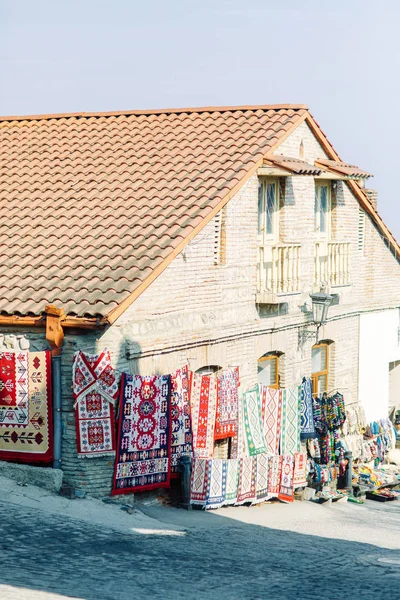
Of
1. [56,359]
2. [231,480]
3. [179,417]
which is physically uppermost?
[56,359]

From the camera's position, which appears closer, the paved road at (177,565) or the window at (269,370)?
the paved road at (177,565)

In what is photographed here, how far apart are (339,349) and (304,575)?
32.0ft

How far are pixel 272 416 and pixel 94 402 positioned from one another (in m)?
4.57

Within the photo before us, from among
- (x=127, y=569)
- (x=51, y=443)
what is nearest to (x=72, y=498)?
(x=51, y=443)

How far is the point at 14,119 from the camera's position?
824 inches

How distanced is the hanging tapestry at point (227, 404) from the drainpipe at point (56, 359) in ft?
10.1

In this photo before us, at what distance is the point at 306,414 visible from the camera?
19.4 m

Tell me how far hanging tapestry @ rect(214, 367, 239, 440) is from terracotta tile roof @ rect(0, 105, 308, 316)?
8.12 ft

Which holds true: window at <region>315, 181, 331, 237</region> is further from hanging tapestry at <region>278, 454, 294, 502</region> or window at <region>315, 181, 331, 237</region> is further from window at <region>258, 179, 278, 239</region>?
hanging tapestry at <region>278, 454, 294, 502</region>

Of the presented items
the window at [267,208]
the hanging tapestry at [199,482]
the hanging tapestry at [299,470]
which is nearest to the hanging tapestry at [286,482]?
→ the hanging tapestry at [299,470]

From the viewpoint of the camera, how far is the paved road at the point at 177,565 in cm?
1063

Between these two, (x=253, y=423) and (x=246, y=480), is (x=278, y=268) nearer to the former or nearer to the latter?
(x=253, y=423)

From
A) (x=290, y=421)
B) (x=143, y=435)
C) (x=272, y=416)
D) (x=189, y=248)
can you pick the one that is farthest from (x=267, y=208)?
(x=143, y=435)

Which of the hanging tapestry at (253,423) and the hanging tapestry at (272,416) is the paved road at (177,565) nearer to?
the hanging tapestry at (253,423)
